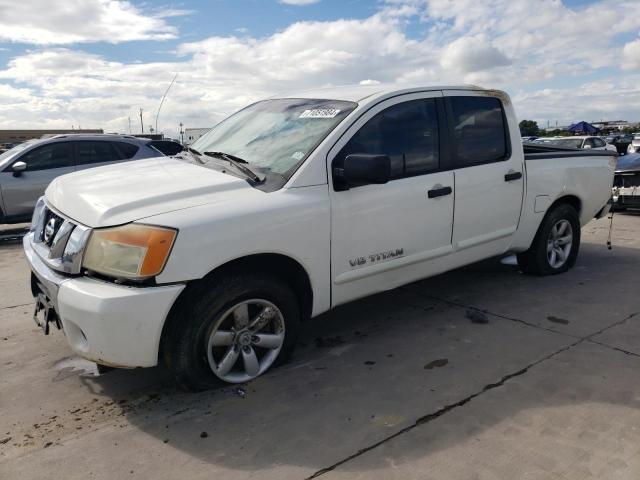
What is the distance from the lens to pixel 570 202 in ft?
17.7

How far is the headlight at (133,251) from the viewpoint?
2.65m

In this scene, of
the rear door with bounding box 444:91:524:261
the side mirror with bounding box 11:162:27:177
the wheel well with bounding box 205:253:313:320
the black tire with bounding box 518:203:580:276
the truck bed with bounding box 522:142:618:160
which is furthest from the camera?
the side mirror with bounding box 11:162:27:177

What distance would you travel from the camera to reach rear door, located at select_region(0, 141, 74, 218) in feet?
27.4

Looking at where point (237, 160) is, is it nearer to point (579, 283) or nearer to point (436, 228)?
point (436, 228)

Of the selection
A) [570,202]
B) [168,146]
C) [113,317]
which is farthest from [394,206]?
[168,146]

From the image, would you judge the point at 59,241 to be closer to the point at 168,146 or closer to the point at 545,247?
the point at 545,247

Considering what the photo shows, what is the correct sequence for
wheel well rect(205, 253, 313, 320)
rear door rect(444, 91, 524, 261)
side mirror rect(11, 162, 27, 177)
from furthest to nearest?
1. side mirror rect(11, 162, 27, 177)
2. rear door rect(444, 91, 524, 261)
3. wheel well rect(205, 253, 313, 320)

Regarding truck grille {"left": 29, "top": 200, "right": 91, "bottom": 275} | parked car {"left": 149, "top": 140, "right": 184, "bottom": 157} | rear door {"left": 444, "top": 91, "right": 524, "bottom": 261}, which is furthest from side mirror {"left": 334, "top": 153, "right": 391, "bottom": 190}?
parked car {"left": 149, "top": 140, "right": 184, "bottom": 157}

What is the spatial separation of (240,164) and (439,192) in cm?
145

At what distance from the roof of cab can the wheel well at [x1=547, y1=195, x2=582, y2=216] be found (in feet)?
5.12

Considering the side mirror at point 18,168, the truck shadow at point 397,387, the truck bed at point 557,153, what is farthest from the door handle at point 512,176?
the side mirror at point 18,168

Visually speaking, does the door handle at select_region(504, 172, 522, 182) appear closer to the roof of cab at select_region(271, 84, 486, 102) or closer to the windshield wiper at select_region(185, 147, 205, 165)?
the roof of cab at select_region(271, 84, 486, 102)

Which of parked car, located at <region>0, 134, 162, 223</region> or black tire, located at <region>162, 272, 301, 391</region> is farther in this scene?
parked car, located at <region>0, 134, 162, 223</region>

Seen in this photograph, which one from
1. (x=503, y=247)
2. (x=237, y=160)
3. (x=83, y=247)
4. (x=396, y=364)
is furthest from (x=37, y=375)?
(x=503, y=247)
